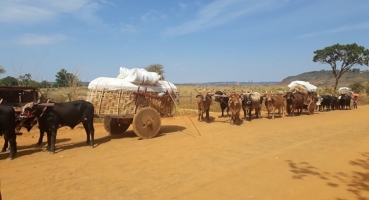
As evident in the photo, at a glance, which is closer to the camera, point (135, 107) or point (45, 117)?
point (45, 117)

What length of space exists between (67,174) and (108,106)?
3389 millimetres

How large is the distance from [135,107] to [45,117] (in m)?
2.88

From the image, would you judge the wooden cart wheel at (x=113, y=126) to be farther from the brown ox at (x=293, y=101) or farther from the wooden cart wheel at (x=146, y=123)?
the brown ox at (x=293, y=101)

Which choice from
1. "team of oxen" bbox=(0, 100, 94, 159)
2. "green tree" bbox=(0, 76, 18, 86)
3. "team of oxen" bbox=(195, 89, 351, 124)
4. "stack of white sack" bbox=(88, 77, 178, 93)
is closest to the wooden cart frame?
"team of oxen" bbox=(195, 89, 351, 124)

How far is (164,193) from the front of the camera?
5254mm

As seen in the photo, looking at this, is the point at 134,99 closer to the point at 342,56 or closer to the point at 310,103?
the point at 310,103

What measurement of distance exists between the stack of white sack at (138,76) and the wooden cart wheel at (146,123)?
1.00 meters

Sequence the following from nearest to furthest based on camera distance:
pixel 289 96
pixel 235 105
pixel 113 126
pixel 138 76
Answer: pixel 138 76 < pixel 113 126 < pixel 235 105 < pixel 289 96

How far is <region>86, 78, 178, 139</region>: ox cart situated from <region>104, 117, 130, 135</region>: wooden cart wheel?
40 millimetres

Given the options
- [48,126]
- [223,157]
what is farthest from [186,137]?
[48,126]

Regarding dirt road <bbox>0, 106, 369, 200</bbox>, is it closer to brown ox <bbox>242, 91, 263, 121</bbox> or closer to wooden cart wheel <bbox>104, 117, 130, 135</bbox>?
wooden cart wheel <bbox>104, 117, 130, 135</bbox>

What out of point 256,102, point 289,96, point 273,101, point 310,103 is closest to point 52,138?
point 256,102

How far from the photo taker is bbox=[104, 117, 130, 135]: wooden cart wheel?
10742 millimetres

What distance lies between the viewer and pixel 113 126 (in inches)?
428
